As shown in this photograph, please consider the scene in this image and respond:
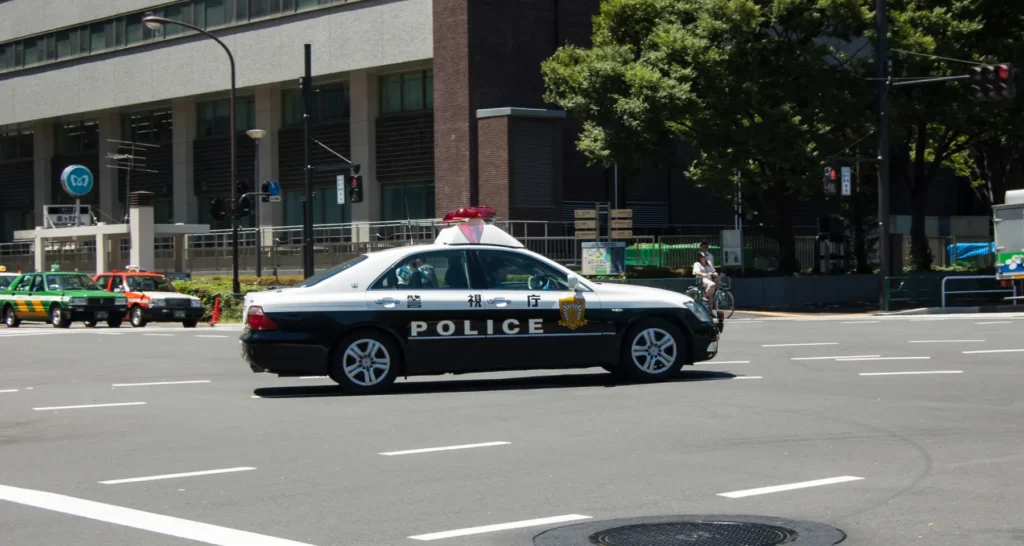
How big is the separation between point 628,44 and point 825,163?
717 cm

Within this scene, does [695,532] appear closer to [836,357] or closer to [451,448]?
[451,448]

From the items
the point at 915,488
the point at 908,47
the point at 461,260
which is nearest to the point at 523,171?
the point at 908,47

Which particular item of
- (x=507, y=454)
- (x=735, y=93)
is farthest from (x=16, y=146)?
(x=507, y=454)

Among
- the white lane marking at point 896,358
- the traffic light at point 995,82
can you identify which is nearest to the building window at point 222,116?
the traffic light at point 995,82

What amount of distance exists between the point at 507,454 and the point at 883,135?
90.7 feet

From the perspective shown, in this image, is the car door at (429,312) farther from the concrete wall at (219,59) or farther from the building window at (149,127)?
the building window at (149,127)

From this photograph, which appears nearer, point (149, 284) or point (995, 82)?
point (995, 82)

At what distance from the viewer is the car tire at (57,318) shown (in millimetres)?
35075

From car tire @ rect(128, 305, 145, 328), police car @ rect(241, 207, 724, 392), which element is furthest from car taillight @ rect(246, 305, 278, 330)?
car tire @ rect(128, 305, 145, 328)

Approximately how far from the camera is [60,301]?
1377 inches

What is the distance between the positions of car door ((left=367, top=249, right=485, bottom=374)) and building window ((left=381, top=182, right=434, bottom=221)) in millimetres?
33063

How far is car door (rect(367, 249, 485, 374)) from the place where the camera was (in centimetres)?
1438

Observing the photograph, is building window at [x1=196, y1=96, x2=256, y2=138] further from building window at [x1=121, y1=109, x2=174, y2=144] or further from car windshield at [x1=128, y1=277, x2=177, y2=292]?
car windshield at [x1=128, y1=277, x2=177, y2=292]

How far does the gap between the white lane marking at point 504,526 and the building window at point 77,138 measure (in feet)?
192
